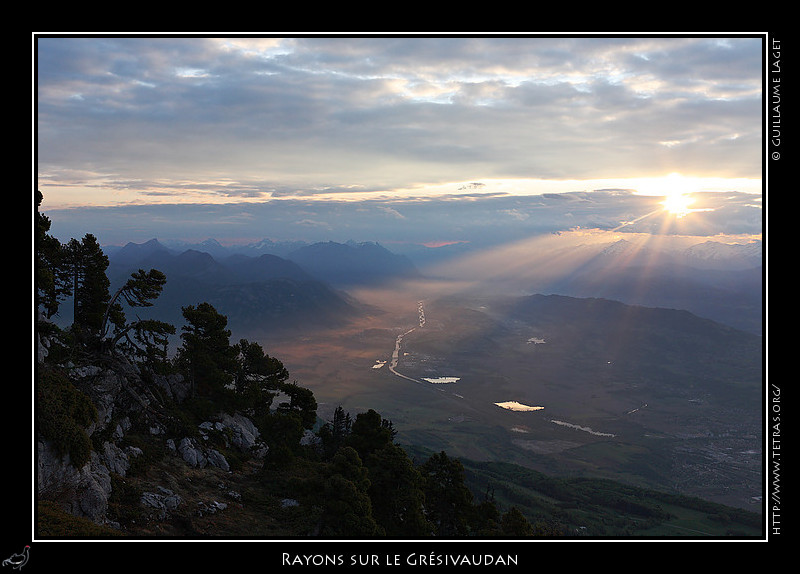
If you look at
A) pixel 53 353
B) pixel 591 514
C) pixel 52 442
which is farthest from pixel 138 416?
pixel 591 514

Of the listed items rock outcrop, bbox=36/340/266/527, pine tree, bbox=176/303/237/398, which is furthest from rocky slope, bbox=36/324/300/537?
pine tree, bbox=176/303/237/398

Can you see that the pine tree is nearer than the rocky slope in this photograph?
No

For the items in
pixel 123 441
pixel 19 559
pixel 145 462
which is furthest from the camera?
pixel 123 441

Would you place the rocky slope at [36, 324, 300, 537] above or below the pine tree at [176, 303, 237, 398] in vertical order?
below

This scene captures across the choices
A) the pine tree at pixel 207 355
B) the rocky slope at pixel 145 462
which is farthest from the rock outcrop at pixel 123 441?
the pine tree at pixel 207 355

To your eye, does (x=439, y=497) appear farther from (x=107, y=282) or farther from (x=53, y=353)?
(x=107, y=282)

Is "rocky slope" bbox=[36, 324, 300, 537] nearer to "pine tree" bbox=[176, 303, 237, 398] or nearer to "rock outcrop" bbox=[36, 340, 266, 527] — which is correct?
"rock outcrop" bbox=[36, 340, 266, 527]

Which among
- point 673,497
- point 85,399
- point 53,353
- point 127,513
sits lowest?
point 673,497

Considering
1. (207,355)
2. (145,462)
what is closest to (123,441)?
(145,462)

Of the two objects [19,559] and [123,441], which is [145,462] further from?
[19,559]

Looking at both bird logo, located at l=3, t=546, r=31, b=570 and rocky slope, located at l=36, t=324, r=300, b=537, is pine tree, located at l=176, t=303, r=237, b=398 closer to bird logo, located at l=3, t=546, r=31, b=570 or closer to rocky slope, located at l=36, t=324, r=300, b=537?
rocky slope, located at l=36, t=324, r=300, b=537
